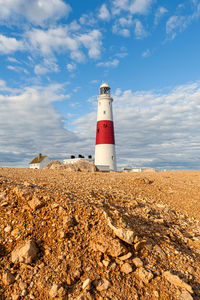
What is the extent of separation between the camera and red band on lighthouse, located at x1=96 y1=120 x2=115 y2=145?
29.0 meters

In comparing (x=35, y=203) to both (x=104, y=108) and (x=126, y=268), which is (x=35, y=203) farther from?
(x=104, y=108)

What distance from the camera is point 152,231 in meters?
5.14

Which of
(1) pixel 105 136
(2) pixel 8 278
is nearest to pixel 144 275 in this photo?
(2) pixel 8 278

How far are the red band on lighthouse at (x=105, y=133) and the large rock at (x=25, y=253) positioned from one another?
25.2 m

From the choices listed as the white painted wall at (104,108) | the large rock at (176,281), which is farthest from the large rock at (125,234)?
the white painted wall at (104,108)

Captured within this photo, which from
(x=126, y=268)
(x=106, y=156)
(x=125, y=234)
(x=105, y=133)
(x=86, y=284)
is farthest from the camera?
(x=105, y=133)

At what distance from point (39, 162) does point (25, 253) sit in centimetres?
4426

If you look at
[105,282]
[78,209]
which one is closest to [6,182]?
[78,209]

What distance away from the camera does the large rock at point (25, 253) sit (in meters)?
3.83

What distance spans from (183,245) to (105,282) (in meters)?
2.57

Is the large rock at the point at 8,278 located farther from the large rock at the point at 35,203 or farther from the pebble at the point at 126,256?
the pebble at the point at 126,256

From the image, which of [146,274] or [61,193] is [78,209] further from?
[146,274]

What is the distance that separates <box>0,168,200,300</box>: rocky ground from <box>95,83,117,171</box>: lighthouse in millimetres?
22815

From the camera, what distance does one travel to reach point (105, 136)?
1142 inches
